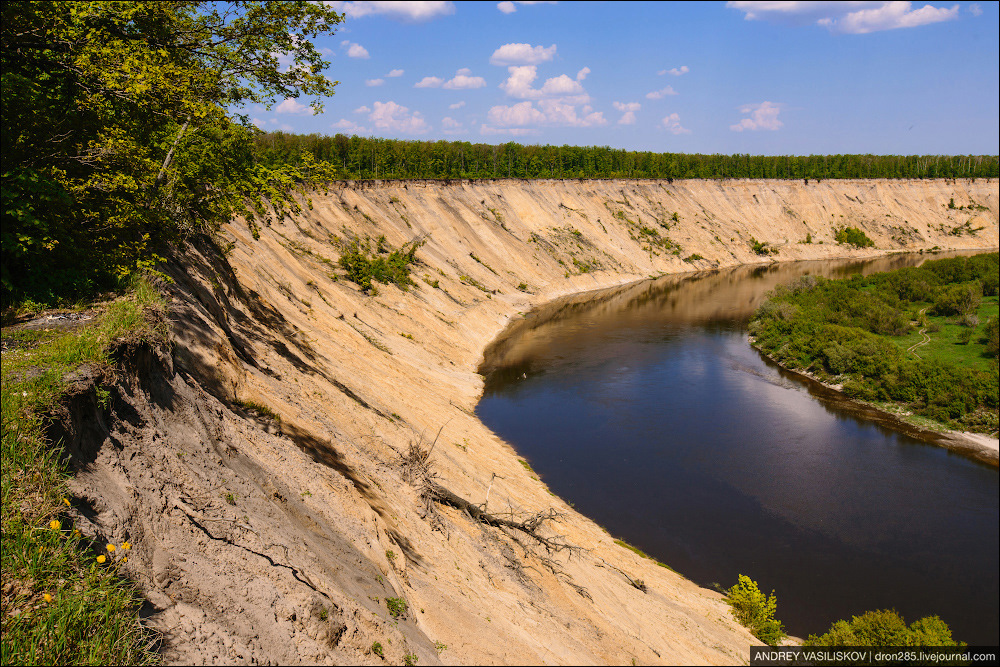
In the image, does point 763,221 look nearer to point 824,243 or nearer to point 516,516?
A: point 824,243

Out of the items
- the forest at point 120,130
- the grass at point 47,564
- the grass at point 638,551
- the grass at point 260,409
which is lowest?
the grass at point 638,551

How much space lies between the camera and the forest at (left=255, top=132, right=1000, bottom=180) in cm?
8075

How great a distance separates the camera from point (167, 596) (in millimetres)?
8078

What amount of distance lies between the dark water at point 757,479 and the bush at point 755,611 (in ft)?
3.57

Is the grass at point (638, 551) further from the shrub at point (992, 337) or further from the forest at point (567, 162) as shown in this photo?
the forest at point (567, 162)

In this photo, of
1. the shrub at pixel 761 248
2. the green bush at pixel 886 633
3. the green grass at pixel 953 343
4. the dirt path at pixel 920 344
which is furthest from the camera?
the shrub at pixel 761 248

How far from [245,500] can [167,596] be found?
2846mm

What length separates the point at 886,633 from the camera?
14773 mm

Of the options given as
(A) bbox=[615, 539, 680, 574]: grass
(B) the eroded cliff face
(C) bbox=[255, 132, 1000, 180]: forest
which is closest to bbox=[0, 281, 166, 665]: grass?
(B) the eroded cliff face

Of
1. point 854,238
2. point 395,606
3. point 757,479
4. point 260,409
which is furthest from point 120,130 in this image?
point 854,238

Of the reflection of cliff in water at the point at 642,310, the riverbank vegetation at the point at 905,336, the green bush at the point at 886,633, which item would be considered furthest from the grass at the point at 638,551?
the riverbank vegetation at the point at 905,336

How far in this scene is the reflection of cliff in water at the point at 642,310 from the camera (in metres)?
45.1

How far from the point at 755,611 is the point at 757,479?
1009 centimetres

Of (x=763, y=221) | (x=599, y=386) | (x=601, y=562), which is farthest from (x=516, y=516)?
(x=763, y=221)
